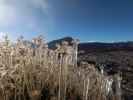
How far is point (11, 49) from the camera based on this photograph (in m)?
4.78

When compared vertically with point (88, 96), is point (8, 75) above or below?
above

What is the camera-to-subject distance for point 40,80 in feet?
15.5

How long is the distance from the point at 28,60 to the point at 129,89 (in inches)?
189

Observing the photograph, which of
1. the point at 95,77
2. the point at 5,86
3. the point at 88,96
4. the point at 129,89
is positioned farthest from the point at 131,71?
the point at 5,86

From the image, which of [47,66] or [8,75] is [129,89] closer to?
[47,66]

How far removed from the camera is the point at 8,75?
4.22 meters

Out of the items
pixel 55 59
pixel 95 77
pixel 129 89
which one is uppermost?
pixel 55 59

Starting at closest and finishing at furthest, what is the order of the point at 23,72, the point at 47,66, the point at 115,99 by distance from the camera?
the point at 23,72, the point at 47,66, the point at 115,99

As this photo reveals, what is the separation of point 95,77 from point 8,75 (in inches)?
80.7

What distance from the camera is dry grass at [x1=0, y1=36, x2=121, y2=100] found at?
14.3ft

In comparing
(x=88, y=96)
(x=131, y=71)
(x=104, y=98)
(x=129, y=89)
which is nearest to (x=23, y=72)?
(x=88, y=96)

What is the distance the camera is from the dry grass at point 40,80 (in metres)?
4.37

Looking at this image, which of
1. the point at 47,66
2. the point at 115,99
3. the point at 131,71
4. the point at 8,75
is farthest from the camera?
the point at 131,71

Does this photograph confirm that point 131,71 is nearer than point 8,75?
No
